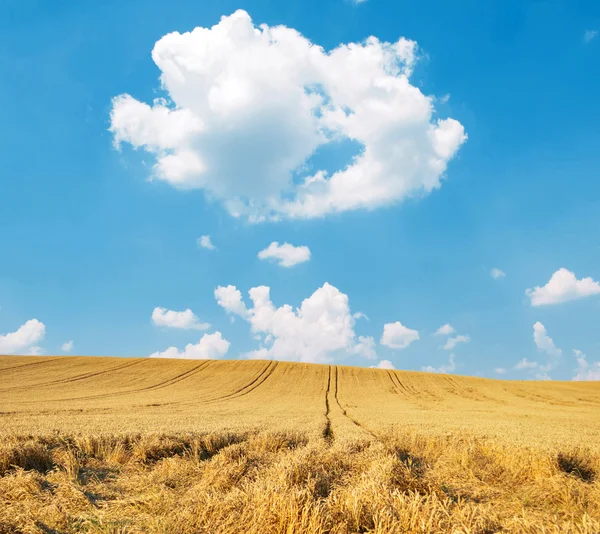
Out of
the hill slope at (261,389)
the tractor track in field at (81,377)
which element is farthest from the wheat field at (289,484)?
the tractor track in field at (81,377)

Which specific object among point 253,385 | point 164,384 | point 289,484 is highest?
point 289,484

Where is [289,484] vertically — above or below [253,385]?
above

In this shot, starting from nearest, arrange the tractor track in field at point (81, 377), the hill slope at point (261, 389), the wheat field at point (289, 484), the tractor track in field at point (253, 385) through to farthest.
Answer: the wheat field at point (289, 484) < the hill slope at point (261, 389) < the tractor track in field at point (253, 385) < the tractor track in field at point (81, 377)

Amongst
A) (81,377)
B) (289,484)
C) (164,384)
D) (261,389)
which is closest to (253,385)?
(261,389)

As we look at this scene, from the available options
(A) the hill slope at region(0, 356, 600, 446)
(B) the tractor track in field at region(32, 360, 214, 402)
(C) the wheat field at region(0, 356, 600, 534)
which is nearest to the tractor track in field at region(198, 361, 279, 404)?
(A) the hill slope at region(0, 356, 600, 446)

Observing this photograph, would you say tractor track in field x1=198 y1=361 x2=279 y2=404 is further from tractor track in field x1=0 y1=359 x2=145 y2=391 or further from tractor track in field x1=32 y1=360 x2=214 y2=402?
tractor track in field x1=0 y1=359 x2=145 y2=391

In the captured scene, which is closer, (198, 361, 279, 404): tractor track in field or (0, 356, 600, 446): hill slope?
(0, 356, 600, 446): hill slope

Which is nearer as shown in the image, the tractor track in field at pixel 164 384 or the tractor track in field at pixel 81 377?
the tractor track in field at pixel 164 384

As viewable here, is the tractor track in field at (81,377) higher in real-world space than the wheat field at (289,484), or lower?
lower

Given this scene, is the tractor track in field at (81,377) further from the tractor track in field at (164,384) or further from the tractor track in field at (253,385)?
the tractor track in field at (253,385)

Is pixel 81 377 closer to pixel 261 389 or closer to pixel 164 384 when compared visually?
pixel 164 384

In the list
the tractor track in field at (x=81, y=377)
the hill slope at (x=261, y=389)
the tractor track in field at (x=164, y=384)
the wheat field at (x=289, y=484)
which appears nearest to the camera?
the wheat field at (x=289, y=484)

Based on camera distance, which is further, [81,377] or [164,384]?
[81,377]

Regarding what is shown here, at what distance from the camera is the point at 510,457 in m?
10.6
